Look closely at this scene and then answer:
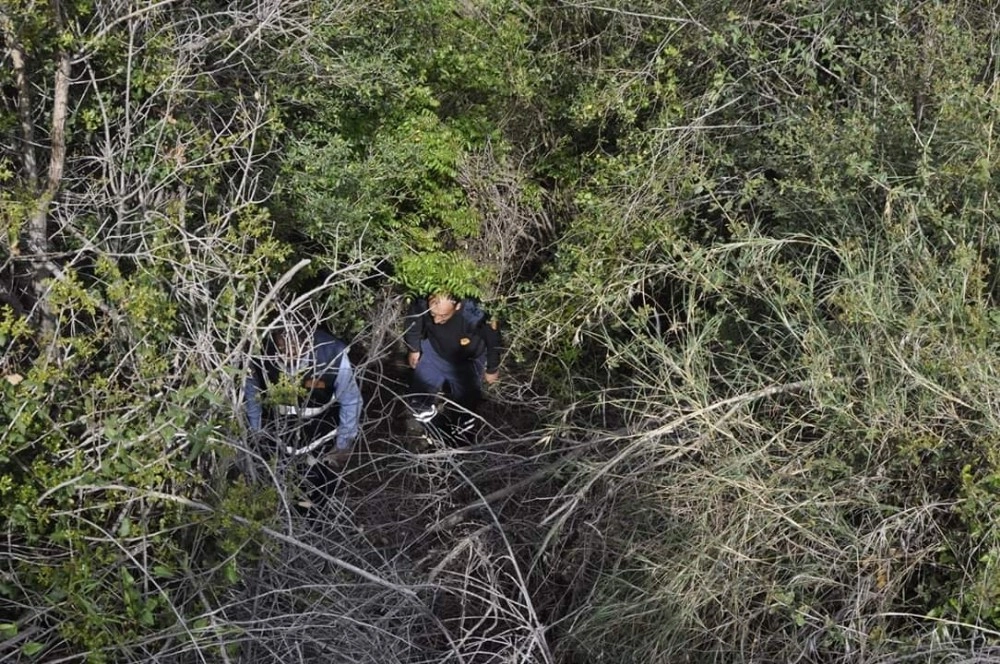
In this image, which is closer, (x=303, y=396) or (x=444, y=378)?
(x=303, y=396)

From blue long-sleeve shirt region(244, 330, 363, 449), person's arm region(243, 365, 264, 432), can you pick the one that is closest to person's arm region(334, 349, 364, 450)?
blue long-sleeve shirt region(244, 330, 363, 449)

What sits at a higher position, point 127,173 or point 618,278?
point 127,173

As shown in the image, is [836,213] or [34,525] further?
[836,213]

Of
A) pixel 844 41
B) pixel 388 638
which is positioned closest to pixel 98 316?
pixel 388 638

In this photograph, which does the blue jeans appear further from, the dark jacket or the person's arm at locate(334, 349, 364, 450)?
the person's arm at locate(334, 349, 364, 450)

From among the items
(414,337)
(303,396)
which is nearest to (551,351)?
(414,337)

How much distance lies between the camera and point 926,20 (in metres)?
5.11

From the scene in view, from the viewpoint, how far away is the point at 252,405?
4523 millimetres

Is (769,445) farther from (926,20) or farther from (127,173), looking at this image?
(127,173)

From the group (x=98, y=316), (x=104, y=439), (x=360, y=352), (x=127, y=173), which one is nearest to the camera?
(x=104, y=439)

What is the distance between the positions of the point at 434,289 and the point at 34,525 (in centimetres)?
307

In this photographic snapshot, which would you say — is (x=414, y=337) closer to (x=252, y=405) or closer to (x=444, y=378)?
(x=444, y=378)

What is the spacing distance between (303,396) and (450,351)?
189 cm

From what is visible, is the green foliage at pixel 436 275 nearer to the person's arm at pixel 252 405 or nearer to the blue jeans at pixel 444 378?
the blue jeans at pixel 444 378
